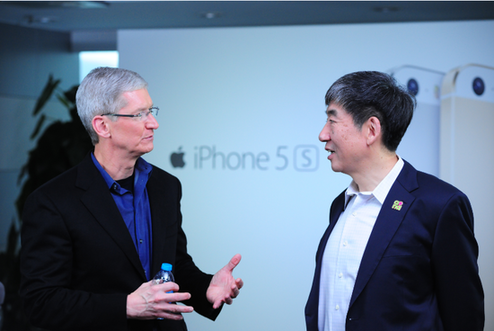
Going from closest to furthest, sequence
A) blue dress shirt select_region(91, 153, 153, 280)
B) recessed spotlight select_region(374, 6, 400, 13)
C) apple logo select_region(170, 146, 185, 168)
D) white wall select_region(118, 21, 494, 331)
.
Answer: blue dress shirt select_region(91, 153, 153, 280) → recessed spotlight select_region(374, 6, 400, 13) → white wall select_region(118, 21, 494, 331) → apple logo select_region(170, 146, 185, 168)

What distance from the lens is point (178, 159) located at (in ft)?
14.4

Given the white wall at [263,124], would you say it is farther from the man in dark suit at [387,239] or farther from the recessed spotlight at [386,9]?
the man in dark suit at [387,239]

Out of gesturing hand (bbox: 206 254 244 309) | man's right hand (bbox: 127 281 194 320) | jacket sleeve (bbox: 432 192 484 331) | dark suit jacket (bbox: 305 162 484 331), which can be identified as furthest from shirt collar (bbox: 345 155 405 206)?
man's right hand (bbox: 127 281 194 320)

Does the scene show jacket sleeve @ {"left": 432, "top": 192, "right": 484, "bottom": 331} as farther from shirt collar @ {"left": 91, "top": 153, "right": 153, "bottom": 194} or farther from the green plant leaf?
the green plant leaf

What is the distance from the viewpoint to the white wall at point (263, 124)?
4184 mm

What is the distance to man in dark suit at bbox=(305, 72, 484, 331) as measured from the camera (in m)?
1.83

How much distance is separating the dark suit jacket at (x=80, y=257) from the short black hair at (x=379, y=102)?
951mm

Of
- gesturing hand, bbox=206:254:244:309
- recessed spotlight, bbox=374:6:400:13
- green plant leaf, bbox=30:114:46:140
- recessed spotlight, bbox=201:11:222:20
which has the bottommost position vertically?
gesturing hand, bbox=206:254:244:309

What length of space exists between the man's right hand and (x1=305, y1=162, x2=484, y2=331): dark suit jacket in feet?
2.18

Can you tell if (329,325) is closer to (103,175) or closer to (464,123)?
(103,175)

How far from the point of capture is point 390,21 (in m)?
4.53

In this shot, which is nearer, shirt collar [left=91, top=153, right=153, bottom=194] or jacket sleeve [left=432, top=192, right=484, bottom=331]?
jacket sleeve [left=432, top=192, right=484, bottom=331]

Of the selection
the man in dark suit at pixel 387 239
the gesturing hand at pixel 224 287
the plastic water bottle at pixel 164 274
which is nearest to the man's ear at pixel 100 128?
the plastic water bottle at pixel 164 274

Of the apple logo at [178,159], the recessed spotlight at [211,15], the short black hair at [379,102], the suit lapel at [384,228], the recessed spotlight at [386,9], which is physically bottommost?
the suit lapel at [384,228]
